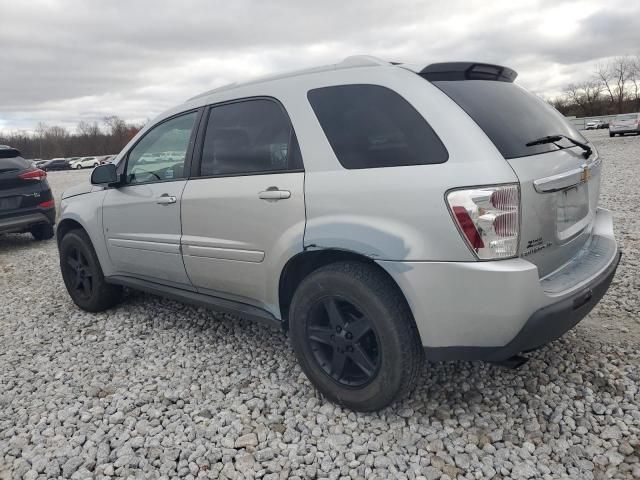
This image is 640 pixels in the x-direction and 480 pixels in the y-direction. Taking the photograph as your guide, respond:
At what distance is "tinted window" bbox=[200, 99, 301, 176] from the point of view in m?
2.81

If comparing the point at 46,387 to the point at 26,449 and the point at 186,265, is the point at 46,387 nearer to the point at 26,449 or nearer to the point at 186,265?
the point at 26,449

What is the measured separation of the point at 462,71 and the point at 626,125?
28.4 meters

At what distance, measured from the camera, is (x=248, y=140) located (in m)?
3.04

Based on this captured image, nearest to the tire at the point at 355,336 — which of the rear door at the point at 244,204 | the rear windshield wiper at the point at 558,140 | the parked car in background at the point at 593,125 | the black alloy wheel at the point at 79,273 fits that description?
the rear door at the point at 244,204

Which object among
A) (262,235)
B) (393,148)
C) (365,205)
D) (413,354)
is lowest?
(413,354)

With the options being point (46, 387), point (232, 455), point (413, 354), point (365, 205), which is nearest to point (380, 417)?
point (413, 354)

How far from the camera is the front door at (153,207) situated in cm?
341

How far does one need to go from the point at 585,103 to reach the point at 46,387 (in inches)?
2504

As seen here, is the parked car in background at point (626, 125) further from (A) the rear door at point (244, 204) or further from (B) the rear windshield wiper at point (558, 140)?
(A) the rear door at point (244, 204)

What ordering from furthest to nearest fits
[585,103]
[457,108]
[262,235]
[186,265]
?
1. [585,103]
2. [186,265]
3. [262,235]
4. [457,108]

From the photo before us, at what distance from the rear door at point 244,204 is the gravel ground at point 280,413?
575 millimetres

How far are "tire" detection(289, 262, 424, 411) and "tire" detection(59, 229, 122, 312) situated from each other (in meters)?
2.29

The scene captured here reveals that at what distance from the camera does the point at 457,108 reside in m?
2.31

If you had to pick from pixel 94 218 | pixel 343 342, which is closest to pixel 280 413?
pixel 343 342
